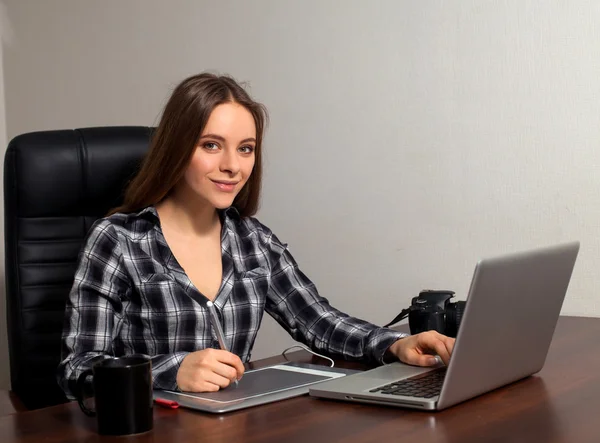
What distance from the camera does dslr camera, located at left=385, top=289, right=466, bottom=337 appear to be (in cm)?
154

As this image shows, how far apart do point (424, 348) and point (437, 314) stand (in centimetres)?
13

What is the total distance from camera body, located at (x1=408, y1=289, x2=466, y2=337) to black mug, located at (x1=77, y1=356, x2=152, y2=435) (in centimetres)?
60

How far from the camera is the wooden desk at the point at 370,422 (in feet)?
3.45

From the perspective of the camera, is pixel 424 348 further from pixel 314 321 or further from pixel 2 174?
pixel 2 174

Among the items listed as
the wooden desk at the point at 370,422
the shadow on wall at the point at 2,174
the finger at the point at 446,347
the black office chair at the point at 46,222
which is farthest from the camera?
the shadow on wall at the point at 2,174

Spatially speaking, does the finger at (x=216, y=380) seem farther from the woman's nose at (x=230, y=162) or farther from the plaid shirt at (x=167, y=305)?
the woman's nose at (x=230, y=162)

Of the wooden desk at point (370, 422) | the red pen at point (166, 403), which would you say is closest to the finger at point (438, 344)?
the wooden desk at point (370, 422)

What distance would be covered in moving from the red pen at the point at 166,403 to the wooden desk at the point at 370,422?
0.01m

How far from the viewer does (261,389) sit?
1.30 metres

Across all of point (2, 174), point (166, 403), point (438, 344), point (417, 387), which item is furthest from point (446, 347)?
point (2, 174)

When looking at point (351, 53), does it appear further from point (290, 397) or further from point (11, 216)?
point (290, 397)

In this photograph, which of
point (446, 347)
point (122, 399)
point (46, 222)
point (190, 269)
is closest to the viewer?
point (122, 399)

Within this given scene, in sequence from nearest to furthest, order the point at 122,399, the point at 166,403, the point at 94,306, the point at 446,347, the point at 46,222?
1. the point at 122,399
2. the point at 166,403
3. the point at 446,347
4. the point at 94,306
5. the point at 46,222

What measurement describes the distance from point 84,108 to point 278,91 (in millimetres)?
792
